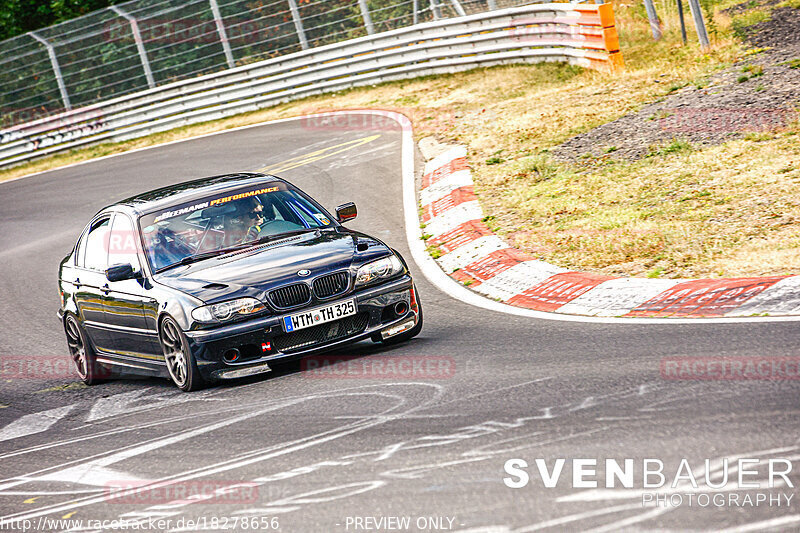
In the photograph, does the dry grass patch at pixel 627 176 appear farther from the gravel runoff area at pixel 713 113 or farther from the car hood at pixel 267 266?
the car hood at pixel 267 266

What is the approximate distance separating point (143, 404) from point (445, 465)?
11.4 feet

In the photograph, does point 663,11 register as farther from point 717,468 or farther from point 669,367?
point 717,468

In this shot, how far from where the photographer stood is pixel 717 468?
4.34 m

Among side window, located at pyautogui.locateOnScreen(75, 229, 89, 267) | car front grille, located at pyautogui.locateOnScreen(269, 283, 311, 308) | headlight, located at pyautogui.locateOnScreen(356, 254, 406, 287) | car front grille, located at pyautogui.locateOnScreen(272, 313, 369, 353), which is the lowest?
car front grille, located at pyautogui.locateOnScreen(272, 313, 369, 353)

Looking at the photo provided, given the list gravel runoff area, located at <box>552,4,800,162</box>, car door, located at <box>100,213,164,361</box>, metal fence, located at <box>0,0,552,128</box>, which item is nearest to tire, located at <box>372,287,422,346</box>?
car door, located at <box>100,213,164,361</box>

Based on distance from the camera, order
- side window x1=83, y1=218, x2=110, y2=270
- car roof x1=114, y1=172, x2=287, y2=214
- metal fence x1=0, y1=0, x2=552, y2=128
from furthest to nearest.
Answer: metal fence x1=0, y1=0, x2=552, y2=128
side window x1=83, y1=218, x2=110, y2=270
car roof x1=114, y1=172, x2=287, y2=214

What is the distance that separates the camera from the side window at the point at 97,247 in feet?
29.3

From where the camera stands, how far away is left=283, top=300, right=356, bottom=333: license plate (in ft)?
24.0

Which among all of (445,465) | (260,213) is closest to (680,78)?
(260,213)

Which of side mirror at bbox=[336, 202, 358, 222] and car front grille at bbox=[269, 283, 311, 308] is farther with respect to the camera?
side mirror at bbox=[336, 202, 358, 222]

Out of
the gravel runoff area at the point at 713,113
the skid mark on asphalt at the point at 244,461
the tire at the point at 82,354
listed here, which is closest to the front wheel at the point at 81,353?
the tire at the point at 82,354

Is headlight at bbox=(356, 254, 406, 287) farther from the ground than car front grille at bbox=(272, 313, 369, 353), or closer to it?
farther from the ground
